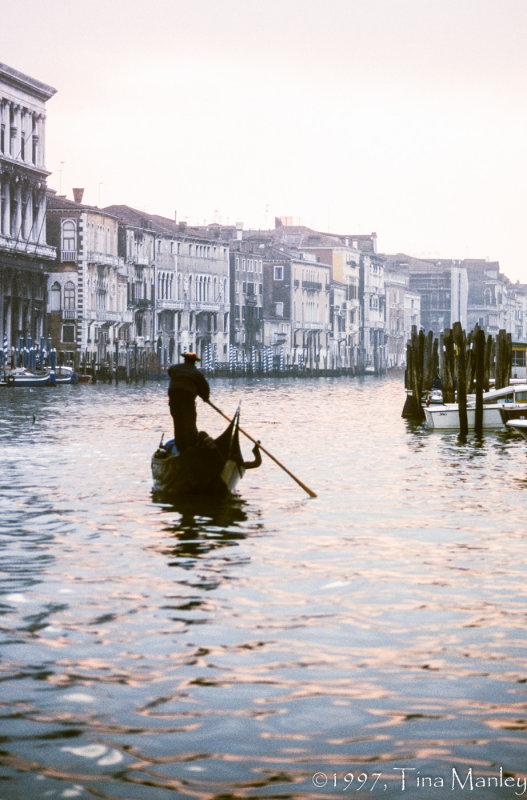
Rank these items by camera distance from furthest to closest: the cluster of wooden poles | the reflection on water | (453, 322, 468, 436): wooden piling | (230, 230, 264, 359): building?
1. (230, 230, 264, 359): building
2. the cluster of wooden poles
3. (453, 322, 468, 436): wooden piling
4. the reflection on water

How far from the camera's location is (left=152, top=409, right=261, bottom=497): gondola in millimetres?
16125

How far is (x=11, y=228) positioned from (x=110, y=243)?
48.6 ft

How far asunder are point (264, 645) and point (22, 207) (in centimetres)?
7284

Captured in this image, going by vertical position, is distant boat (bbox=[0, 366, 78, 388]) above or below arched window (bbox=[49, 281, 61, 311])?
below

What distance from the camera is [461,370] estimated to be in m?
32.2

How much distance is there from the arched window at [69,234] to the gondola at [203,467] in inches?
2824

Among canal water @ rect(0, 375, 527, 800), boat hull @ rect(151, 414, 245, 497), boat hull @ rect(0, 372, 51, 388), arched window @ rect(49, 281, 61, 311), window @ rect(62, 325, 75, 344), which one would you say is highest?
arched window @ rect(49, 281, 61, 311)

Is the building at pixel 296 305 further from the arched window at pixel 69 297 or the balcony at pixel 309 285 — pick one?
the arched window at pixel 69 297

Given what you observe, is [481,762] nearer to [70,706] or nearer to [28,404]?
[70,706]

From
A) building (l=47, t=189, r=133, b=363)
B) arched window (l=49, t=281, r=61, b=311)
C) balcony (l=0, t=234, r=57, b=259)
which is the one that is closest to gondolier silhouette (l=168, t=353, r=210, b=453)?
balcony (l=0, t=234, r=57, b=259)

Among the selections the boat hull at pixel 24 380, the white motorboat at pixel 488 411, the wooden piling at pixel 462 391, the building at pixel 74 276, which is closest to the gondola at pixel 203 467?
the wooden piling at pixel 462 391

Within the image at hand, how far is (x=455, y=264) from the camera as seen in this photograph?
184500 millimetres

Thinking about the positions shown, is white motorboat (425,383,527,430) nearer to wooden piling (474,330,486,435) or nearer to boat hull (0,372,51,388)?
wooden piling (474,330,486,435)

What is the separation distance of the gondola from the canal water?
13.1 inches
